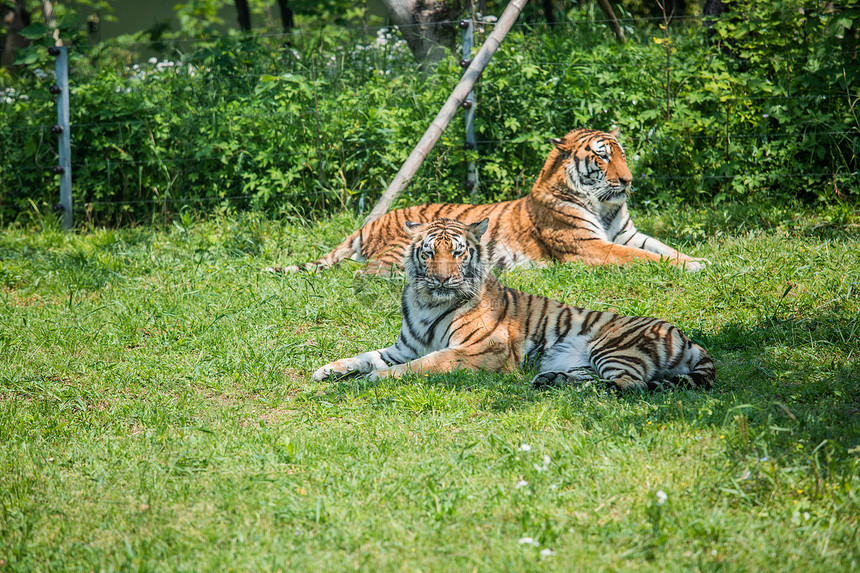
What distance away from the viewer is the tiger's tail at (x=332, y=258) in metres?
6.48

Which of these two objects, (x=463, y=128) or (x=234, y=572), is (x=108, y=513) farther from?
(x=463, y=128)

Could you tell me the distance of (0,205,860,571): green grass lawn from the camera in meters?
2.74

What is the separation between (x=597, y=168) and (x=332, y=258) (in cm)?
235

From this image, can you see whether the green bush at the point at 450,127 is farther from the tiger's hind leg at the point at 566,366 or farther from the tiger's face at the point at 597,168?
the tiger's hind leg at the point at 566,366

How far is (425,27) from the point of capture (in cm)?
897

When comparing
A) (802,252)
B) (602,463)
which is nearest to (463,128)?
(802,252)

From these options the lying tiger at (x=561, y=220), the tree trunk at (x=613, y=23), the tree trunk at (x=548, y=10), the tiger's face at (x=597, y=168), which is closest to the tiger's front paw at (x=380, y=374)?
the lying tiger at (x=561, y=220)

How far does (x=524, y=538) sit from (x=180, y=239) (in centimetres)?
583

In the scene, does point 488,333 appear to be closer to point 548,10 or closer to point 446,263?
point 446,263

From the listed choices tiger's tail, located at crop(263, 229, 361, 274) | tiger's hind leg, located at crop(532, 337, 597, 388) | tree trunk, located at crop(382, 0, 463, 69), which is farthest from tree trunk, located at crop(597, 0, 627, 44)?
tiger's hind leg, located at crop(532, 337, 597, 388)

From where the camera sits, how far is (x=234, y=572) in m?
2.63

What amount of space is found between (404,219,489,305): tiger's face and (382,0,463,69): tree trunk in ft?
14.5

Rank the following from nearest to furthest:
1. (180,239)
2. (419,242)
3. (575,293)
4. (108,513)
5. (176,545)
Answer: (176,545)
(108,513)
(419,242)
(575,293)
(180,239)

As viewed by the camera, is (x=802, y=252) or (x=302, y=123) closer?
(x=802, y=252)
